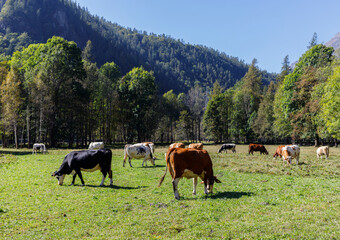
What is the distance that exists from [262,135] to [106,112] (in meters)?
52.1

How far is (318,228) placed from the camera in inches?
262

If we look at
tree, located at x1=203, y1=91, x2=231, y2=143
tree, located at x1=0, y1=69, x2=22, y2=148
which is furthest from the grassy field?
tree, located at x1=203, y1=91, x2=231, y2=143

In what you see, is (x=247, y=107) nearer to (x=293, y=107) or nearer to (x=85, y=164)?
(x=293, y=107)

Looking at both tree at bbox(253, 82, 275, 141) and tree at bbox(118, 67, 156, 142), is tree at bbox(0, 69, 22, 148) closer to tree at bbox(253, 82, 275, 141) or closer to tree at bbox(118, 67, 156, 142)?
tree at bbox(118, 67, 156, 142)

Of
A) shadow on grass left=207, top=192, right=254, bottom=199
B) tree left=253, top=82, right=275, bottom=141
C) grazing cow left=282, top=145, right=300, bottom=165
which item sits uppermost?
tree left=253, top=82, right=275, bottom=141

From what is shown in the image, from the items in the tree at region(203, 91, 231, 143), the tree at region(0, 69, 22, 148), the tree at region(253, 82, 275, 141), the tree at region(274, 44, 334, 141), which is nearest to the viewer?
the tree at region(0, 69, 22, 148)

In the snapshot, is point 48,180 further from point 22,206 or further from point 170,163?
point 170,163

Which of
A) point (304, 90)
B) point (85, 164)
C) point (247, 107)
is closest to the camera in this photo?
point (85, 164)

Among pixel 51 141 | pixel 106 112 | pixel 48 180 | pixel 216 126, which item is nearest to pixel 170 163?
pixel 48 180

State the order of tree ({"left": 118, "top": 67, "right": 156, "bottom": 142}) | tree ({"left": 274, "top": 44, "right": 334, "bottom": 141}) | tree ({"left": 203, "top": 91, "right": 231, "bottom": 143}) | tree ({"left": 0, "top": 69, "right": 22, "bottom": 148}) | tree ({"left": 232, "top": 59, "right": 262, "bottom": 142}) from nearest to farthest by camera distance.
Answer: tree ({"left": 0, "top": 69, "right": 22, "bottom": 148}), tree ({"left": 274, "top": 44, "right": 334, "bottom": 141}), tree ({"left": 118, "top": 67, "right": 156, "bottom": 142}), tree ({"left": 203, "top": 91, "right": 231, "bottom": 143}), tree ({"left": 232, "top": 59, "right": 262, "bottom": 142})

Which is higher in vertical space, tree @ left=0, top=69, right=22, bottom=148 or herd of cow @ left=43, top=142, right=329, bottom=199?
tree @ left=0, top=69, right=22, bottom=148

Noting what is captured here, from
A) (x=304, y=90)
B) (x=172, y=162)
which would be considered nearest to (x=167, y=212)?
(x=172, y=162)

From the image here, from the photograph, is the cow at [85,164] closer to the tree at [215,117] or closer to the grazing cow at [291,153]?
the grazing cow at [291,153]

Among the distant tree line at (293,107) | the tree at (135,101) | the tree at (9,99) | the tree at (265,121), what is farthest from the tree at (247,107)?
the tree at (9,99)
